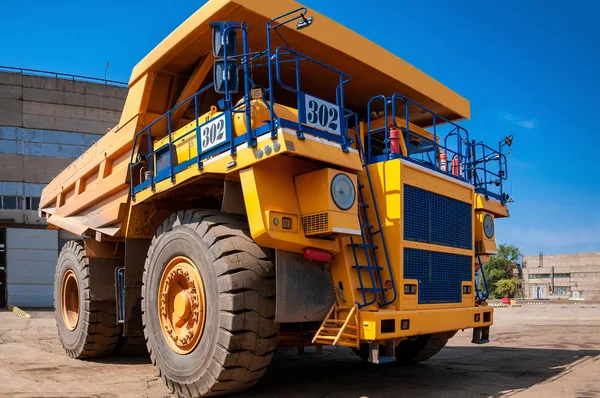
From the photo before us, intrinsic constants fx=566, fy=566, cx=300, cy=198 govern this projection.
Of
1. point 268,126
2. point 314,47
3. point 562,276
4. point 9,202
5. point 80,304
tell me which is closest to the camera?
point 268,126

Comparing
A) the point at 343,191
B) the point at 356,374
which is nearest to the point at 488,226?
the point at 356,374

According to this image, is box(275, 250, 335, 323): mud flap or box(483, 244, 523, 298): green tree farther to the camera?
box(483, 244, 523, 298): green tree

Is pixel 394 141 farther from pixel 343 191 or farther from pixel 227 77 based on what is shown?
pixel 227 77

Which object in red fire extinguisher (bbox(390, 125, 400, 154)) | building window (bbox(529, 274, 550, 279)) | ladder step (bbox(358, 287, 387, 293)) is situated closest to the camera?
ladder step (bbox(358, 287, 387, 293))

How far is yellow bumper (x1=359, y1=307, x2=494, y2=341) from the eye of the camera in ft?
15.5

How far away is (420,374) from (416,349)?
1.97 feet


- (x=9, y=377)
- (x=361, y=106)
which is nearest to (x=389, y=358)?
(x=361, y=106)

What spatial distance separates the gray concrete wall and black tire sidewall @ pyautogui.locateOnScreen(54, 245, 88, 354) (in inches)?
633

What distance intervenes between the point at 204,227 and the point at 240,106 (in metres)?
1.14

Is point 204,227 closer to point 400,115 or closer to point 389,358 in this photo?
point 389,358

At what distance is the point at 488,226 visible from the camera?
726 cm

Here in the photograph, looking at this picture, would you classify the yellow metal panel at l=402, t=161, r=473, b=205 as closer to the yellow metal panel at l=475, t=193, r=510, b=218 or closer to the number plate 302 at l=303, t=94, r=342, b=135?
the yellow metal panel at l=475, t=193, r=510, b=218

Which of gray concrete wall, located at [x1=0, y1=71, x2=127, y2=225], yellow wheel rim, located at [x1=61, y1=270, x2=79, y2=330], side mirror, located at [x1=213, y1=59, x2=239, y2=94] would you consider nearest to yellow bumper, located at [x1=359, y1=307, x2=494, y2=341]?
side mirror, located at [x1=213, y1=59, x2=239, y2=94]

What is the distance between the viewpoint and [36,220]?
23.8 m
